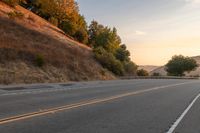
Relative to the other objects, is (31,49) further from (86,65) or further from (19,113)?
(19,113)

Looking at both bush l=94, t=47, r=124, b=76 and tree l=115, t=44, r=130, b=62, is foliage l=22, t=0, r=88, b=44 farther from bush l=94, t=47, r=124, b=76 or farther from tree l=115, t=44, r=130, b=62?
bush l=94, t=47, r=124, b=76

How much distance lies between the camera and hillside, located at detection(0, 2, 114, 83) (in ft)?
132

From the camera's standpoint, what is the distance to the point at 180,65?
120375 millimetres

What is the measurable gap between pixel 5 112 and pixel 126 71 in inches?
2369

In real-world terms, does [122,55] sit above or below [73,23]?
below

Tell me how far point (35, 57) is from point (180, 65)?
265ft

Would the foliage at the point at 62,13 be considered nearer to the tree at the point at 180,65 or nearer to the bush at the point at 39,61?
the bush at the point at 39,61

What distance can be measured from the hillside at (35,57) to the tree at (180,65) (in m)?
59.9

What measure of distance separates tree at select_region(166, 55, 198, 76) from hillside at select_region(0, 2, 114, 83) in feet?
196

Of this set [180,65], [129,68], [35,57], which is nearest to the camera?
[35,57]

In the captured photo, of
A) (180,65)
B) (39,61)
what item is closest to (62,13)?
(39,61)

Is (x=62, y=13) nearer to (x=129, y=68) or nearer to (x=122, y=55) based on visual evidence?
(x=122, y=55)

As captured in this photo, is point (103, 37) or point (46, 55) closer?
point (46, 55)

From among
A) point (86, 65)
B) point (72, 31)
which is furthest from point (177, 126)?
point (72, 31)
